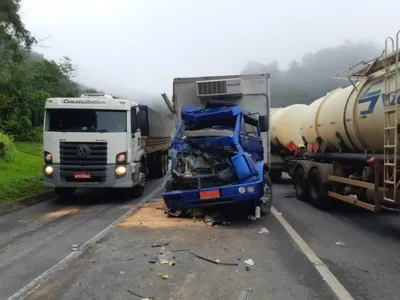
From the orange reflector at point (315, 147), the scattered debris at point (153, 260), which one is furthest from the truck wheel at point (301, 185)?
the scattered debris at point (153, 260)

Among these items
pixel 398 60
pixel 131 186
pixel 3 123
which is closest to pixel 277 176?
pixel 131 186

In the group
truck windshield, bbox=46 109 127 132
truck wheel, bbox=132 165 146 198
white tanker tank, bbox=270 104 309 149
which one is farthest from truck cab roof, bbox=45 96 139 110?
white tanker tank, bbox=270 104 309 149

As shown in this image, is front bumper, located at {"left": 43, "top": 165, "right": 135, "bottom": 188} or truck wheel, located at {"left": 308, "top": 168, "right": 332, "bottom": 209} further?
front bumper, located at {"left": 43, "top": 165, "right": 135, "bottom": 188}

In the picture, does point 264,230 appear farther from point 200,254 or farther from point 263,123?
point 263,123

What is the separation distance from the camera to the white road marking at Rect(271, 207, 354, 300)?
164 inches

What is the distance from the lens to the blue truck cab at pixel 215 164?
748 cm

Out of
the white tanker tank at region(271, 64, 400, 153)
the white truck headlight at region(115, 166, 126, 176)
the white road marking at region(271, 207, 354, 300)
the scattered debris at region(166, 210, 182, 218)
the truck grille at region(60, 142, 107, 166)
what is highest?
the white tanker tank at region(271, 64, 400, 153)

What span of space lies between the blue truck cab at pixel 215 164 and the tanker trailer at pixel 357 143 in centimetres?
161

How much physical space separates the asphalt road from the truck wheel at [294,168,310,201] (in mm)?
1510

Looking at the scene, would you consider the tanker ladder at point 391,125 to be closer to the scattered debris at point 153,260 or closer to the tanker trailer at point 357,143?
the tanker trailer at point 357,143

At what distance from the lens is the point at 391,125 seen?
6.55m

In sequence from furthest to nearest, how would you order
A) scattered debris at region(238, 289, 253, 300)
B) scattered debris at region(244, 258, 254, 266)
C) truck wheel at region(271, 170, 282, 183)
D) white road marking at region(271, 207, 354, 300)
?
truck wheel at region(271, 170, 282, 183)
scattered debris at region(244, 258, 254, 266)
white road marking at region(271, 207, 354, 300)
scattered debris at region(238, 289, 253, 300)

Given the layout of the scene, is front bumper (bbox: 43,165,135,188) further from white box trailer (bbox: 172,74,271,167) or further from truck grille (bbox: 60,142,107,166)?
white box trailer (bbox: 172,74,271,167)

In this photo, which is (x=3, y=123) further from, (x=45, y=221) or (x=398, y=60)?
(x=398, y=60)
